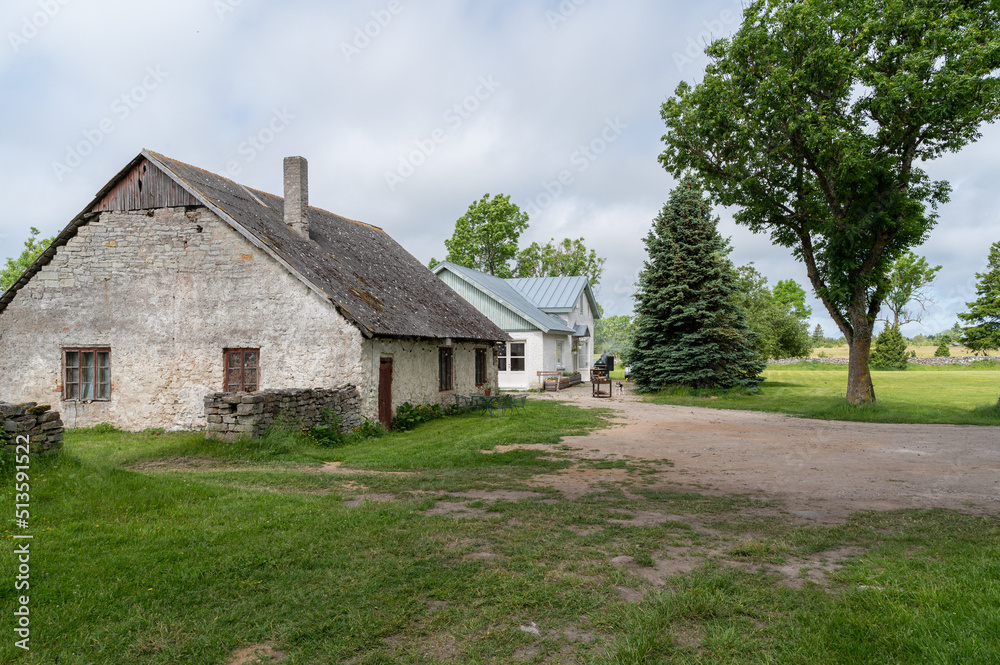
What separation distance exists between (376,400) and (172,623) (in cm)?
1091

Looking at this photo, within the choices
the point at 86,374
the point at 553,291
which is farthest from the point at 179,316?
the point at 553,291

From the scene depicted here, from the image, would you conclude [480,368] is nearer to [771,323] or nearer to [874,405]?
[874,405]

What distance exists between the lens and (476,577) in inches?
208

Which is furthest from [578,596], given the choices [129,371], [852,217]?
[852,217]

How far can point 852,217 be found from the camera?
20.5m

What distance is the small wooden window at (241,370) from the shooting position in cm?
1542

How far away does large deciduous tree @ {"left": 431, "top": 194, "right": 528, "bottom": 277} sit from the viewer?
5241cm

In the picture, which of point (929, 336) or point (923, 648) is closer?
point (923, 648)

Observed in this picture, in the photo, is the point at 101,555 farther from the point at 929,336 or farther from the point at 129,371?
the point at 929,336

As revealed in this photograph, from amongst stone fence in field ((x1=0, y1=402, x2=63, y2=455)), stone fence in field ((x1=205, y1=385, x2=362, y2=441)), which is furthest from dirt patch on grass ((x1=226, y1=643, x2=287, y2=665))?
stone fence in field ((x1=205, y1=385, x2=362, y2=441))

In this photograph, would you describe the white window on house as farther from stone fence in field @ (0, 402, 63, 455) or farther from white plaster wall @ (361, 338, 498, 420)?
stone fence in field @ (0, 402, 63, 455)

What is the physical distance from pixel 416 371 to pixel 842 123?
15106 millimetres

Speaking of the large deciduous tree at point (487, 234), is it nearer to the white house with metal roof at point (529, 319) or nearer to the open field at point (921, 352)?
the white house with metal roof at point (529, 319)

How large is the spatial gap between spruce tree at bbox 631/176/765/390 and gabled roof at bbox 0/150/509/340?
357 inches
